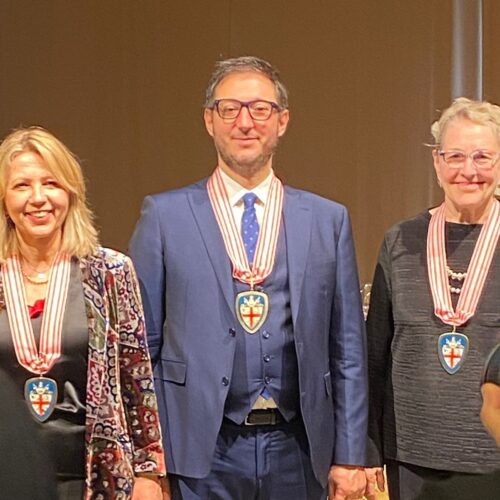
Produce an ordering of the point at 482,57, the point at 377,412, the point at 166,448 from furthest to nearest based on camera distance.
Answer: the point at 482,57, the point at 377,412, the point at 166,448

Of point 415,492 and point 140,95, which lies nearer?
point 415,492

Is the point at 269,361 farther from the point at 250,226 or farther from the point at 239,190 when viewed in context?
the point at 239,190

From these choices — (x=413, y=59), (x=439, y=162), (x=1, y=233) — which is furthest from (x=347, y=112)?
(x=1, y=233)

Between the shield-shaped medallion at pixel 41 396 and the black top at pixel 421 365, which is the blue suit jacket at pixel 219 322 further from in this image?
the shield-shaped medallion at pixel 41 396

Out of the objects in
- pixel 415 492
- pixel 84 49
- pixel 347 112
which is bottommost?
pixel 415 492

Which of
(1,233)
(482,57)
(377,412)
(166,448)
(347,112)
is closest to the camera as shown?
(1,233)

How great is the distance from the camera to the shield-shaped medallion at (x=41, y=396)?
2.22 meters

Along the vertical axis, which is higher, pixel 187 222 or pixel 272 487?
pixel 187 222

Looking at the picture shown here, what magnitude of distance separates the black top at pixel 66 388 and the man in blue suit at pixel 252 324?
36 centimetres

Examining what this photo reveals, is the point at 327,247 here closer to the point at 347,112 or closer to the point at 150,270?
the point at 150,270

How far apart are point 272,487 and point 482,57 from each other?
14.0 ft

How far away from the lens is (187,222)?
266 cm

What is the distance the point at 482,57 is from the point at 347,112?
0.95 meters

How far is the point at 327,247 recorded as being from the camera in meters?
2.68
